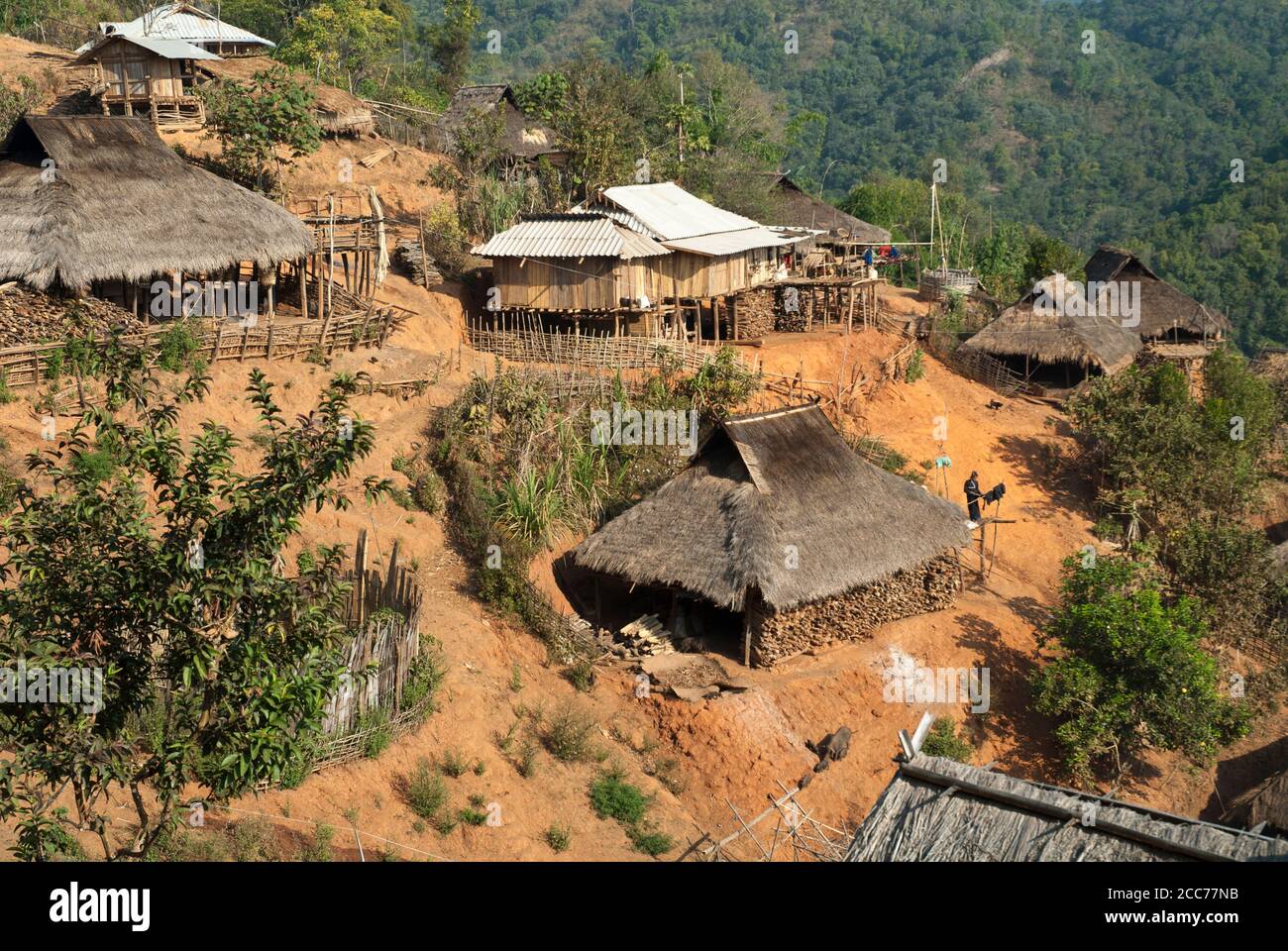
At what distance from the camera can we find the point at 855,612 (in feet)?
58.3

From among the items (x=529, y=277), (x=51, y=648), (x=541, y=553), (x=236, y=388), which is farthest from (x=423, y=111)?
(x=51, y=648)

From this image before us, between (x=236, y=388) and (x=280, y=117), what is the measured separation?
322 inches

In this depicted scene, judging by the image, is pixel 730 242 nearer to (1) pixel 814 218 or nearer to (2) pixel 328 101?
(2) pixel 328 101

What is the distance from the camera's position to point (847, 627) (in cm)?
1772

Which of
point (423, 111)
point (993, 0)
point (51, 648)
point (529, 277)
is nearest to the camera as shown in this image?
point (51, 648)

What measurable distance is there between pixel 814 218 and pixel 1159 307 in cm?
1065

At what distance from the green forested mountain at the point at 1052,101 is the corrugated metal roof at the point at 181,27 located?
60.9 ft

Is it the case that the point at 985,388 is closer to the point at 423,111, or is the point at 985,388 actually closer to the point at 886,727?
the point at 886,727

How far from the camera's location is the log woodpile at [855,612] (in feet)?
55.4

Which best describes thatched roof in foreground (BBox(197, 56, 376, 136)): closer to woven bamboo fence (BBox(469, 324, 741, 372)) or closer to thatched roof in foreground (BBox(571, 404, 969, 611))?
woven bamboo fence (BBox(469, 324, 741, 372))

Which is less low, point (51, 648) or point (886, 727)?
point (51, 648)

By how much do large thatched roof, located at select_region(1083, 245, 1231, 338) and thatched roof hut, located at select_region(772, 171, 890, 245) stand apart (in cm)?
756

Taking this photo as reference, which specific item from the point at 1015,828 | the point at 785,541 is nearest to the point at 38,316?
the point at 785,541

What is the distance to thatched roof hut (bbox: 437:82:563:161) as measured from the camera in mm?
34500
